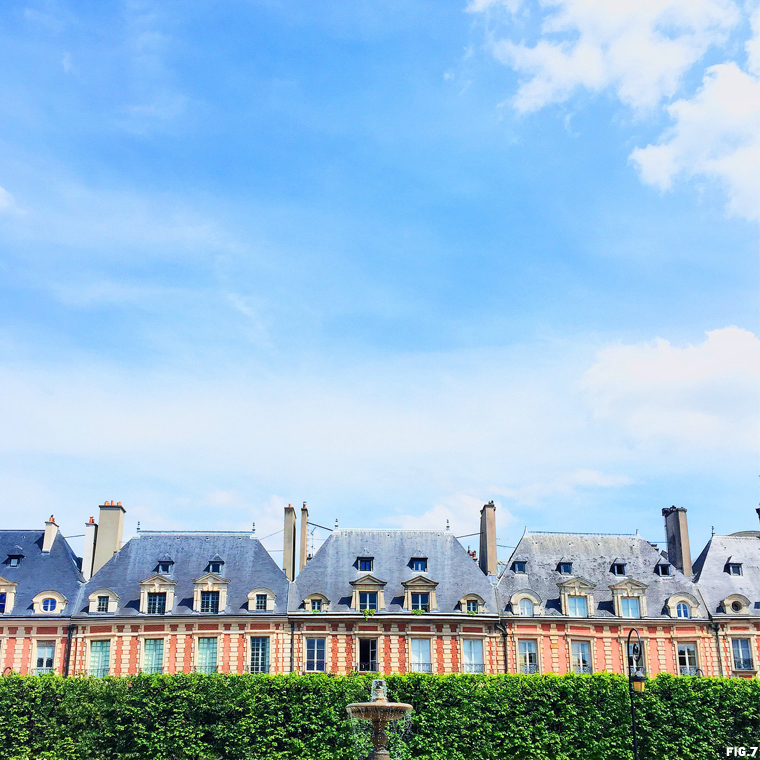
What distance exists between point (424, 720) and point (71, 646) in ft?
51.3

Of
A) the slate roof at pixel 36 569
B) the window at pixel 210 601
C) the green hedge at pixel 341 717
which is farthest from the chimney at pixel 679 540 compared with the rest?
the slate roof at pixel 36 569

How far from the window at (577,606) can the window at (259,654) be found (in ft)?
43.7

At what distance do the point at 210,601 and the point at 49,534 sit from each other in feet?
28.3

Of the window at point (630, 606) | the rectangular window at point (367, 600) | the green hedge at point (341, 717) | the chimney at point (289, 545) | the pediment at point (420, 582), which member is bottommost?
the green hedge at point (341, 717)

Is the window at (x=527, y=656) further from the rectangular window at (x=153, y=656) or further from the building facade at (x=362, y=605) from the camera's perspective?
the rectangular window at (x=153, y=656)

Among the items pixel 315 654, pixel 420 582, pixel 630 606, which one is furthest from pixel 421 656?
pixel 630 606

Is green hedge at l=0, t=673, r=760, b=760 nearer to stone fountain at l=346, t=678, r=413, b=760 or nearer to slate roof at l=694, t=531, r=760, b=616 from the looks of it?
stone fountain at l=346, t=678, r=413, b=760

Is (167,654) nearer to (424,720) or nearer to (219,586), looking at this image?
(219,586)

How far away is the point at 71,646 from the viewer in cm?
3891

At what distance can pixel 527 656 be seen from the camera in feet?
131

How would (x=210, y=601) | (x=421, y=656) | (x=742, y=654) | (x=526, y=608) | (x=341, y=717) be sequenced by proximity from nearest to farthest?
(x=341, y=717)
(x=421, y=656)
(x=210, y=601)
(x=742, y=654)
(x=526, y=608)

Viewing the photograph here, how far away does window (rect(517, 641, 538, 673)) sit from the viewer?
39.7 metres

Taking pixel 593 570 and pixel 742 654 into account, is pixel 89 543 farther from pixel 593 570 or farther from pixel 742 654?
pixel 742 654

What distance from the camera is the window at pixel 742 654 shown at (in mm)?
40331
